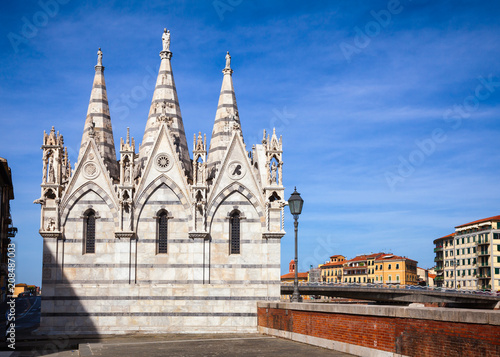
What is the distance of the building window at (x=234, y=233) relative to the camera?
29.6 meters

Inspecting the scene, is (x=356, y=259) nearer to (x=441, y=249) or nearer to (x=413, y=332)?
Result: (x=441, y=249)

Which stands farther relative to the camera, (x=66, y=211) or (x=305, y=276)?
(x=305, y=276)

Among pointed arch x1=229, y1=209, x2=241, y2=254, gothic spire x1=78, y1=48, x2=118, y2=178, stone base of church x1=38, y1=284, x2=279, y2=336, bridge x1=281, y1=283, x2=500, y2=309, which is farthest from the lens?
bridge x1=281, y1=283, x2=500, y2=309

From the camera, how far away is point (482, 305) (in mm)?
69750

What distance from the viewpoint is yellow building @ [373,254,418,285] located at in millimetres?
125500

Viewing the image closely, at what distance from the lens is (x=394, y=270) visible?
5039 inches

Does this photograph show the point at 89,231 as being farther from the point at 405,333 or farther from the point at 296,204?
the point at 405,333

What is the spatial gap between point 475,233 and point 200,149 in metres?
82.1

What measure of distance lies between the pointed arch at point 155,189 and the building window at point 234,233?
2094mm

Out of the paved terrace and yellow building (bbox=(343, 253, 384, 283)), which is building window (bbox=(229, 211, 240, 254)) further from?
yellow building (bbox=(343, 253, 384, 283))

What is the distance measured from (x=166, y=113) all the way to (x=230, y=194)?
5.90 metres

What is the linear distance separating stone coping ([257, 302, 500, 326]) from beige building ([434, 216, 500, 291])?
3342 inches

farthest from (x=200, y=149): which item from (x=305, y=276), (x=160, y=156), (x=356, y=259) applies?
(x=305, y=276)

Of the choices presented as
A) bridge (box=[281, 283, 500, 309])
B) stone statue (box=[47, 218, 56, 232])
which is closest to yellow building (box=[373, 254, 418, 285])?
bridge (box=[281, 283, 500, 309])
